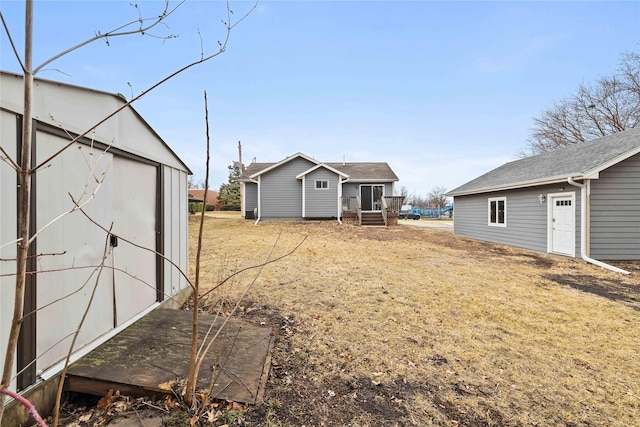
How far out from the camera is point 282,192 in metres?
18.8

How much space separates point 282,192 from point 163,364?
16.4 metres

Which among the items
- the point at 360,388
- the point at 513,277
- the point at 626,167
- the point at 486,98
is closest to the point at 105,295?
the point at 360,388

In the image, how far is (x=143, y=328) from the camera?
11.1 ft

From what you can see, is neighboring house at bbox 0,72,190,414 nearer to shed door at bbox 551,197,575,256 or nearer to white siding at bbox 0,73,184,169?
white siding at bbox 0,73,184,169

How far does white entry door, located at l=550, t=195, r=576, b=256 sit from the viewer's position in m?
9.19

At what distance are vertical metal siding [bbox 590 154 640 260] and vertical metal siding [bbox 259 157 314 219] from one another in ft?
45.3

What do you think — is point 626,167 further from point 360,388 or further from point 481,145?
point 481,145

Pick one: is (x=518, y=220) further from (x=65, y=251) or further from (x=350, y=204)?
(x=65, y=251)

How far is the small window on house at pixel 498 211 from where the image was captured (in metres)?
12.6

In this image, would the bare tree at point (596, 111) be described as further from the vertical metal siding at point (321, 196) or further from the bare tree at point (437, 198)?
the bare tree at point (437, 198)

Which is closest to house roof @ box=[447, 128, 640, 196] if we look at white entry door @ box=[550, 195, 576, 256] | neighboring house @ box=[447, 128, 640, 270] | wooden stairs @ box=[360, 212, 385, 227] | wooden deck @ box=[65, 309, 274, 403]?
neighboring house @ box=[447, 128, 640, 270]

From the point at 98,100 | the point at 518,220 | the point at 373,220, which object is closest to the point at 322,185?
the point at 373,220

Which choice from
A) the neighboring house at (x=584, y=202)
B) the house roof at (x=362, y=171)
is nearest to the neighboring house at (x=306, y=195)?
the house roof at (x=362, y=171)

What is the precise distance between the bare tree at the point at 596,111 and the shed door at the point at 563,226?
59.1ft
